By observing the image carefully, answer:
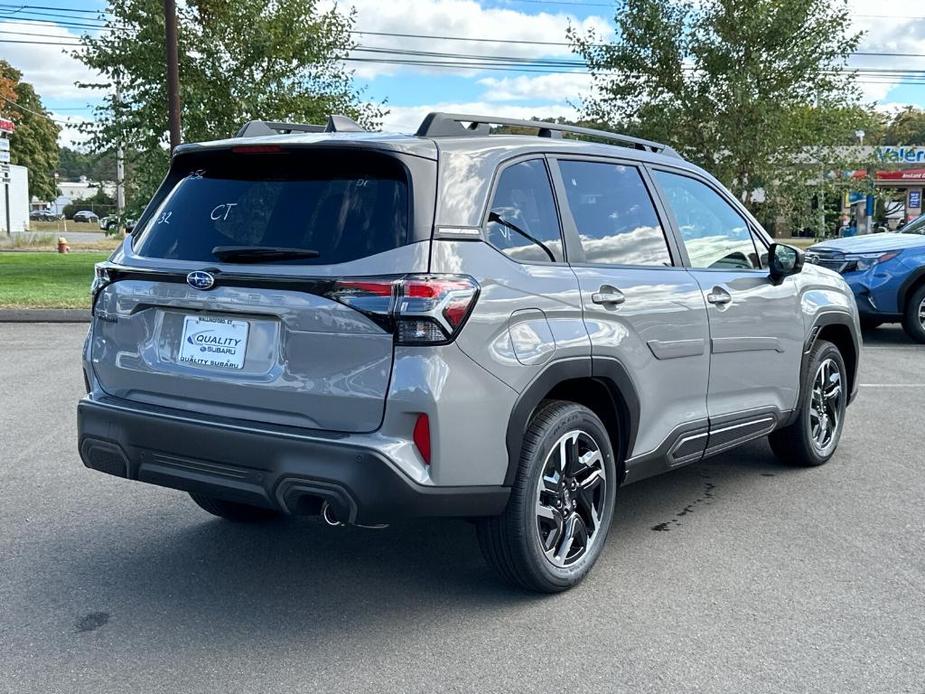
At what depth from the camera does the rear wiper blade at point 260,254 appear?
357 cm

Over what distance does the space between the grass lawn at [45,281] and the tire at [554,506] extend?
37.0 feet

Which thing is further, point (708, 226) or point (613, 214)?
point (708, 226)

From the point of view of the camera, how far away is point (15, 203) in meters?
54.2

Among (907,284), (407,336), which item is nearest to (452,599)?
(407,336)

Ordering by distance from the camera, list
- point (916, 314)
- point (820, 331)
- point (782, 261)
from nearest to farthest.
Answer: point (782, 261) → point (820, 331) → point (916, 314)

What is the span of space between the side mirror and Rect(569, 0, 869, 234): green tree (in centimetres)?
1590

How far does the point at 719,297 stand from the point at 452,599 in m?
2.06

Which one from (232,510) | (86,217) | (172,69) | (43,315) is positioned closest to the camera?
(232,510)

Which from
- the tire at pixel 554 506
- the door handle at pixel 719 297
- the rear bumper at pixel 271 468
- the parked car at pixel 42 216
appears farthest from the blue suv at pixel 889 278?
the parked car at pixel 42 216

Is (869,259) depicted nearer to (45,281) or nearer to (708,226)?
(708,226)

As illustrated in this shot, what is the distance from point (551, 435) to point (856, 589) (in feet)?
4.83

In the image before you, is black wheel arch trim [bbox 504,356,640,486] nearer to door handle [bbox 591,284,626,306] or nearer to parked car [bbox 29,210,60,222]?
door handle [bbox 591,284,626,306]

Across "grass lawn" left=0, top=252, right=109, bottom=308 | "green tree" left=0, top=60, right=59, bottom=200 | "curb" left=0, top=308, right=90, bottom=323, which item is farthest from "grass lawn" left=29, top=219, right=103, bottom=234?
"curb" left=0, top=308, right=90, bottom=323

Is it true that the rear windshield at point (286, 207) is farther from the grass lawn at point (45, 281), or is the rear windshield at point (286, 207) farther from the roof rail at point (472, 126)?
the grass lawn at point (45, 281)
